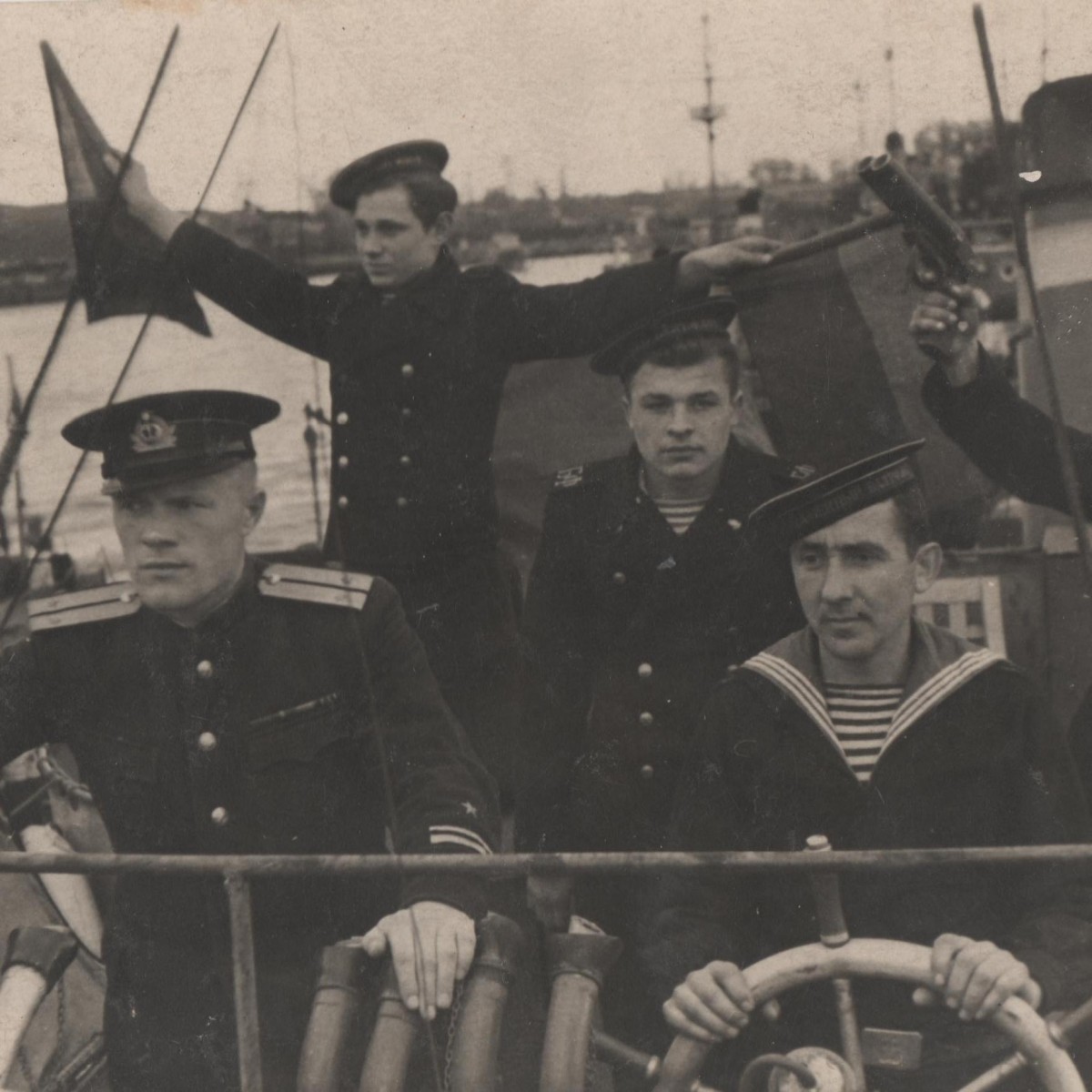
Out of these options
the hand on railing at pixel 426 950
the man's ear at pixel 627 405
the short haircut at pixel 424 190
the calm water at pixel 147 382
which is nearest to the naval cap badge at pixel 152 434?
the calm water at pixel 147 382

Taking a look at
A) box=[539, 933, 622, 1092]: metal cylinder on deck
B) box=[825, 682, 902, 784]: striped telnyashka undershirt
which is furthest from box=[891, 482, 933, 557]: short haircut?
box=[539, 933, 622, 1092]: metal cylinder on deck

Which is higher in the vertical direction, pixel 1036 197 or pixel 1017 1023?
pixel 1036 197

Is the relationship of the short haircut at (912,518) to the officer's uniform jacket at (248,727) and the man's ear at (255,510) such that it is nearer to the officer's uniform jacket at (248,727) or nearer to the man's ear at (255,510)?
the officer's uniform jacket at (248,727)

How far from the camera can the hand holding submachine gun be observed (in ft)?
8.03

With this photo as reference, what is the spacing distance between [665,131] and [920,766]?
1.29 meters

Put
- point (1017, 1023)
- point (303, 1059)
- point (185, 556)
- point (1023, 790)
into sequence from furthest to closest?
point (185, 556), point (1023, 790), point (303, 1059), point (1017, 1023)

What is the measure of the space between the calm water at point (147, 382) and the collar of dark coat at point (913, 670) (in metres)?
0.82

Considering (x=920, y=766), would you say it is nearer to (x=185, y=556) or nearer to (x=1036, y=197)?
(x=1036, y=197)

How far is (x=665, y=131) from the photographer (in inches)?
107

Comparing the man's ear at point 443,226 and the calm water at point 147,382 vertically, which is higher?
the man's ear at point 443,226

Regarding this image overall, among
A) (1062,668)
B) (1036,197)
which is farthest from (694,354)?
(1062,668)

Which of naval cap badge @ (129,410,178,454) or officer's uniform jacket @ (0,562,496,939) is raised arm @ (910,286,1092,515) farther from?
naval cap badge @ (129,410,178,454)

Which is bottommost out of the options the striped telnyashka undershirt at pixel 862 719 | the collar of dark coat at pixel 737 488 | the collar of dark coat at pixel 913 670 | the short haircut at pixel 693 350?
the striped telnyashka undershirt at pixel 862 719

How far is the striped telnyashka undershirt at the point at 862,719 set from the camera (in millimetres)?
2393
